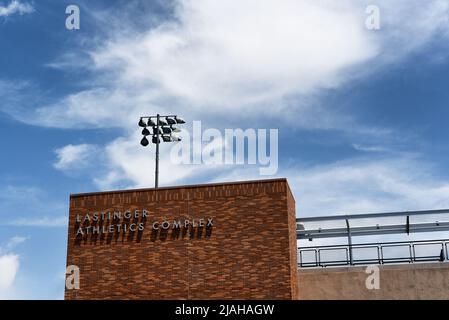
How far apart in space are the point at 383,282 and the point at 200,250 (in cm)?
759

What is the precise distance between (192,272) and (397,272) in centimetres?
832

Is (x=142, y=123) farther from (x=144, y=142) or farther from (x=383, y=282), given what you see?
(x=383, y=282)

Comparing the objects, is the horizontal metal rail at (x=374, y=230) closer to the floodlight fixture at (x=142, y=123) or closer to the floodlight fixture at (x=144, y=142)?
the floodlight fixture at (x=144, y=142)

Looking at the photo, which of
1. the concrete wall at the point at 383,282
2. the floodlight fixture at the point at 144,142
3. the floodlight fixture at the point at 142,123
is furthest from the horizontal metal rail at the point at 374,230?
the floodlight fixture at the point at 142,123

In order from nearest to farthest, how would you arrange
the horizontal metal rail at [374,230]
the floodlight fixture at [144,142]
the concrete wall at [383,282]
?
the concrete wall at [383,282] → the horizontal metal rail at [374,230] → the floodlight fixture at [144,142]

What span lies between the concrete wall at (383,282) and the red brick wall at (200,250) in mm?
1042

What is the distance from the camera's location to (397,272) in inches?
1073

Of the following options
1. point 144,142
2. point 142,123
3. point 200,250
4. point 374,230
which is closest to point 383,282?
point 374,230

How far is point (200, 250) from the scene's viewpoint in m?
26.1

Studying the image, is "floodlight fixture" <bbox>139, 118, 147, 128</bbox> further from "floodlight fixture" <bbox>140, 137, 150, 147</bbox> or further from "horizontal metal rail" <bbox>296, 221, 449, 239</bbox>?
"horizontal metal rail" <bbox>296, 221, 449, 239</bbox>

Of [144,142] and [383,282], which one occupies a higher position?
[144,142]

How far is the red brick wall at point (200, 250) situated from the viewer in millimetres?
25453

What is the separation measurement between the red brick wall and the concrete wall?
1042 millimetres
